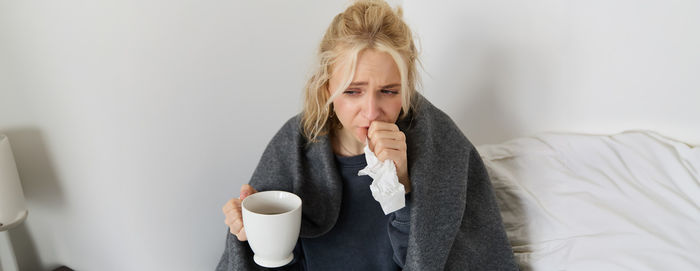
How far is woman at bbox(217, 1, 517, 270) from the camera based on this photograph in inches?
36.8

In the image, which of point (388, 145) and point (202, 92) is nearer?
point (388, 145)

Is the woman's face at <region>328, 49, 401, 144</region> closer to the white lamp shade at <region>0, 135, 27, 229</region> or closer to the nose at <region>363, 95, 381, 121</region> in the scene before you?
the nose at <region>363, 95, 381, 121</region>

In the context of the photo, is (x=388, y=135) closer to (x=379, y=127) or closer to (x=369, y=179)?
(x=379, y=127)

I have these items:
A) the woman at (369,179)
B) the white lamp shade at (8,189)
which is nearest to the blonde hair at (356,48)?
the woman at (369,179)

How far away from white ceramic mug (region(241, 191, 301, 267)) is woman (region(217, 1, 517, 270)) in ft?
0.26

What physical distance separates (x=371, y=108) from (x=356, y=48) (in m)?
0.12

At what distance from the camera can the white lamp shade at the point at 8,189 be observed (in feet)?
3.20

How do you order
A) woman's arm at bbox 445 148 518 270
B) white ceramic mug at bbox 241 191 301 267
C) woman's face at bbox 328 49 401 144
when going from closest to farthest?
1. white ceramic mug at bbox 241 191 301 267
2. woman's face at bbox 328 49 401 144
3. woman's arm at bbox 445 148 518 270

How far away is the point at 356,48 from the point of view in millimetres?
920

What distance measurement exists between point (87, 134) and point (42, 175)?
0.47ft

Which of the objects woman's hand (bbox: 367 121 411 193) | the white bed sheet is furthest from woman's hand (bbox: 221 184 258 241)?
the white bed sheet

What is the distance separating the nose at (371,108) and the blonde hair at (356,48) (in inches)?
2.1

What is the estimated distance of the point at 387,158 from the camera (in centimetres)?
91

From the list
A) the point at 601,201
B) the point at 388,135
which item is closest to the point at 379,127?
the point at 388,135
